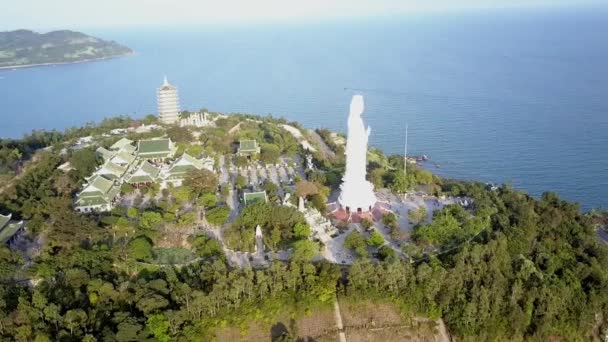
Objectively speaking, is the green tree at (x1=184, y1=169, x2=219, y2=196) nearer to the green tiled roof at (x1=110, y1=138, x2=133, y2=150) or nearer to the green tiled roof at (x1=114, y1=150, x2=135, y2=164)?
the green tiled roof at (x1=114, y1=150, x2=135, y2=164)

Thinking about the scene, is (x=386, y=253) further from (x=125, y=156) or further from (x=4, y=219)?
(x=125, y=156)

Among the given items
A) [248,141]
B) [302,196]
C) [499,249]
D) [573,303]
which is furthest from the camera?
[248,141]

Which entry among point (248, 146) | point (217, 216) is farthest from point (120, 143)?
point (217, 216)

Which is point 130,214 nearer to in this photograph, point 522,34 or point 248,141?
point 248,141

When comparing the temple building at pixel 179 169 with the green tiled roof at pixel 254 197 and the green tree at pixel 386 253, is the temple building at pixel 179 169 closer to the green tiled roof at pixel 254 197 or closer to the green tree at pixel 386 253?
the green tiled roof at pixel 254 197

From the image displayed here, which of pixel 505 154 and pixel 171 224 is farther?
pixel 505 154

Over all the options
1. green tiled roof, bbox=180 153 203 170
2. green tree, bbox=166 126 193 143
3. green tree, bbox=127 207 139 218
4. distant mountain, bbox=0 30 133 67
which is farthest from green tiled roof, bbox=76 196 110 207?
distant mountain, bbox=0 30 133 67

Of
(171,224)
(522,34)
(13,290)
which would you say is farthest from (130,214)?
(522,34)
